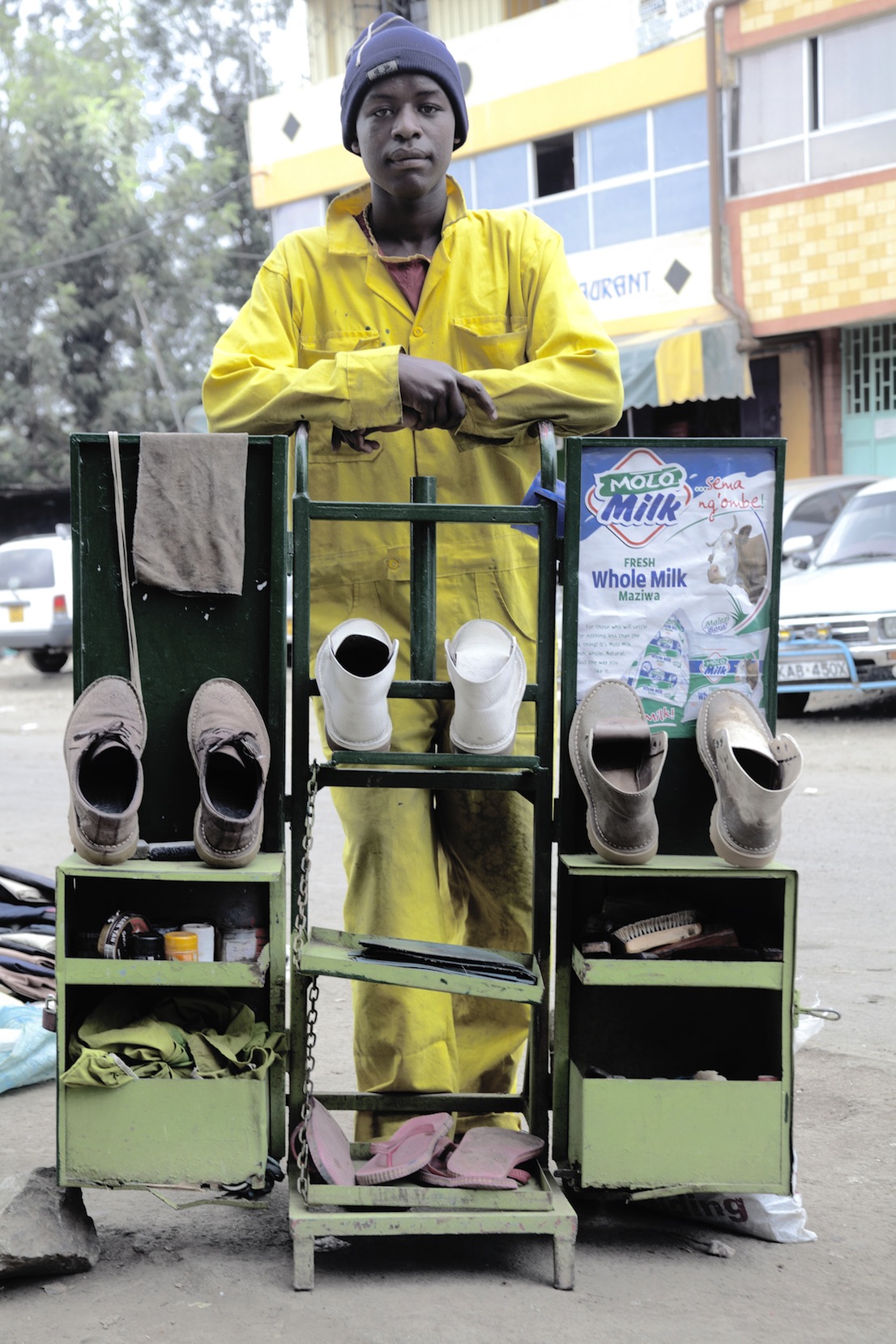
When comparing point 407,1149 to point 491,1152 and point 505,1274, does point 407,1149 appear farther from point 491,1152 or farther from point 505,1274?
point 505,1274

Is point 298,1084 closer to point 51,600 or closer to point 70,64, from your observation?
point 51,600

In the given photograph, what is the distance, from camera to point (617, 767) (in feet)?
9.23

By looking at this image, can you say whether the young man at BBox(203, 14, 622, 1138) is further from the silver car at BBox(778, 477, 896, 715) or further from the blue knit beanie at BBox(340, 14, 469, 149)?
the silver car at BBox(778, 477, 896, 715)

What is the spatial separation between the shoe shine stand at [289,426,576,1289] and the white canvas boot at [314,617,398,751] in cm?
5

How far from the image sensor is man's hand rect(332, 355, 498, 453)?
2879 mm

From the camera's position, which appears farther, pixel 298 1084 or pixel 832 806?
pixel 832 806

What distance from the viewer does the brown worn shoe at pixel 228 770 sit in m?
2.62

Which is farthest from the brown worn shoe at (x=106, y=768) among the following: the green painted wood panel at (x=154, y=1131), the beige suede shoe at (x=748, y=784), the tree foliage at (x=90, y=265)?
the tree foliage at (x=90, y=265)

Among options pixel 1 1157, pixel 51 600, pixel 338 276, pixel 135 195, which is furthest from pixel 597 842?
pixel 135 195

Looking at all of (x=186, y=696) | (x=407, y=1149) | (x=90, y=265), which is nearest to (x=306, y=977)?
(x=407, y=1149)

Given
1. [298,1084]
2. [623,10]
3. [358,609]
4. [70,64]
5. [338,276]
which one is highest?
[70,64]

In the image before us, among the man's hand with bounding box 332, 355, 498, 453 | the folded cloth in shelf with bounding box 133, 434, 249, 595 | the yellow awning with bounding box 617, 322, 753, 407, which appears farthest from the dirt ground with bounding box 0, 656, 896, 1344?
the yellow awning with bounding box 617, 322, 753, 407

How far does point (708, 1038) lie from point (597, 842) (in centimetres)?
66

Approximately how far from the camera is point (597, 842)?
107 inches
